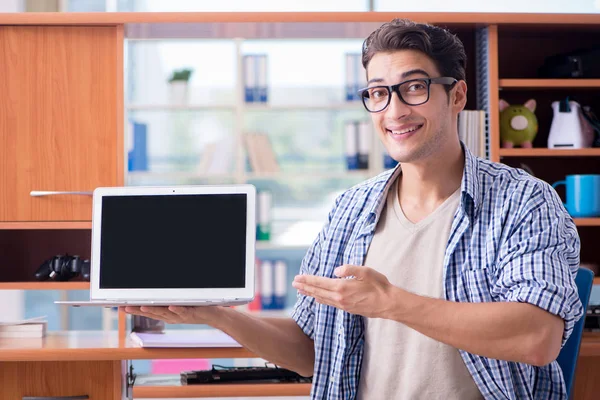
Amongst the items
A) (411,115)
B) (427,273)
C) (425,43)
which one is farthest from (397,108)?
(427,273)

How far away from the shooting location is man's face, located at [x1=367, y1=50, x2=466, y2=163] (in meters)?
1.38

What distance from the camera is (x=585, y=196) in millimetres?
2277

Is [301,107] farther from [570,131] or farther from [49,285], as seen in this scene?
[49,285]

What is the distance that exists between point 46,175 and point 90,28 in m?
0.48

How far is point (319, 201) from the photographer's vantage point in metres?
4.61

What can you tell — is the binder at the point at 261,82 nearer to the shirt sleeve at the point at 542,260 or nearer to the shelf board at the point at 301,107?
the shelf board at the point at 301,107

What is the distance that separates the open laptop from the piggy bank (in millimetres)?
1044

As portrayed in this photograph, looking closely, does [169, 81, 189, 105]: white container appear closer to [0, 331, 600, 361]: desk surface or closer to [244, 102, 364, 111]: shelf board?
[244, 102, 364, 111]: shelf board

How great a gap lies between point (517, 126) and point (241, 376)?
3.95 feet

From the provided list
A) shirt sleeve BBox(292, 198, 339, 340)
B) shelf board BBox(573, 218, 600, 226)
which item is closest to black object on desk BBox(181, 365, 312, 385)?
shirt sleeve BBox(292, 198, 339, 340)

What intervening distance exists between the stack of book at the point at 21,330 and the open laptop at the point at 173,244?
62 centimetres

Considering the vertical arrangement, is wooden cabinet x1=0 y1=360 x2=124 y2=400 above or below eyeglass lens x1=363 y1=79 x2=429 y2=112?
below

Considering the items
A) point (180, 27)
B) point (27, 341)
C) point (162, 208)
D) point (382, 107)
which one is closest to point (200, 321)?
point (162, 208)

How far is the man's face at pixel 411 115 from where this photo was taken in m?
1.38
